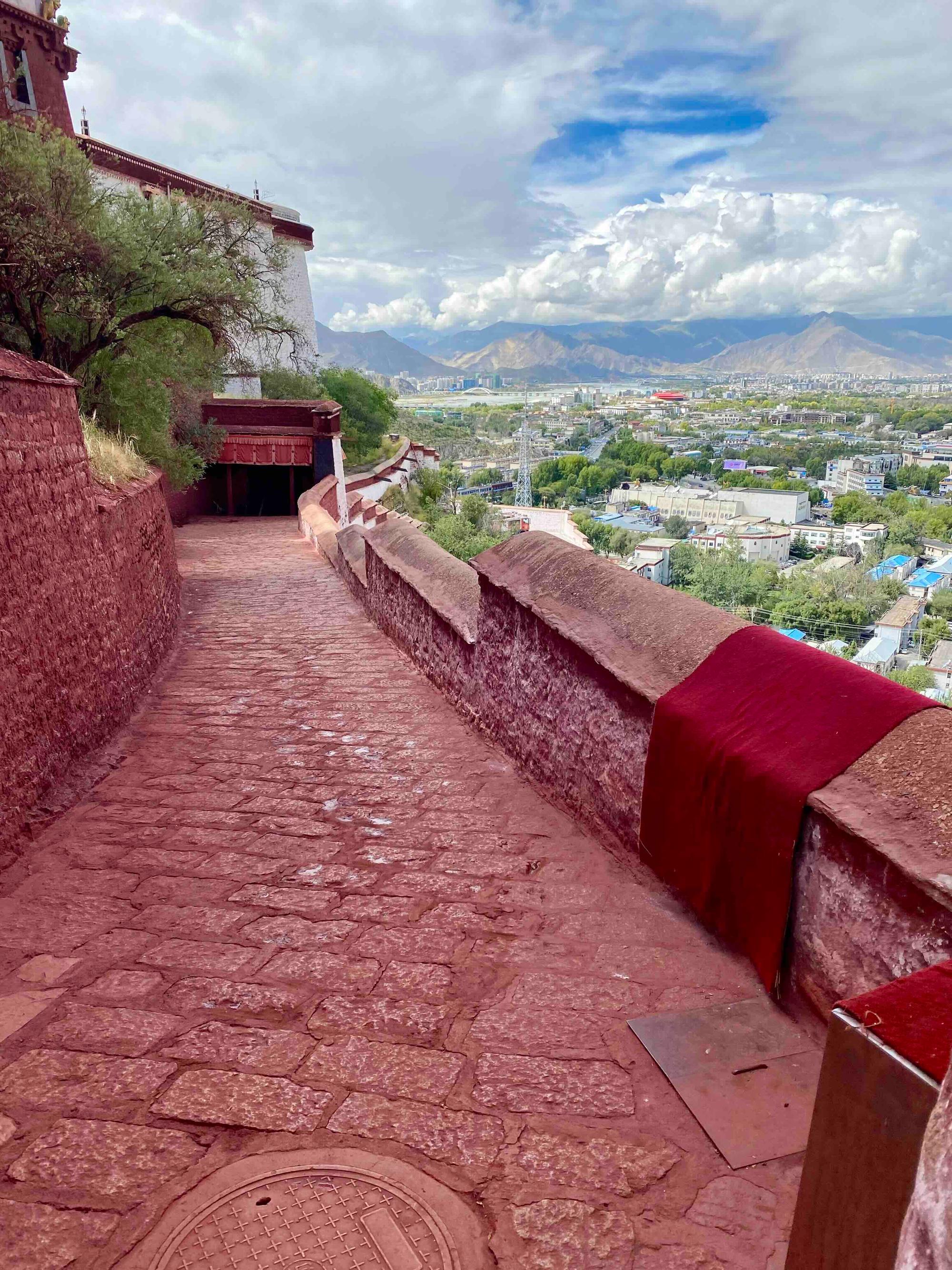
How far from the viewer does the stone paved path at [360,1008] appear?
1792 millimetres

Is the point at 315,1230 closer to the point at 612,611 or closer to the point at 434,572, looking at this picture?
the point at 612,611

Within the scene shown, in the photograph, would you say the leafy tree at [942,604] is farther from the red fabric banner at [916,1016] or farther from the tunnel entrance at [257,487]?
the tunnel entrance at [257,487]

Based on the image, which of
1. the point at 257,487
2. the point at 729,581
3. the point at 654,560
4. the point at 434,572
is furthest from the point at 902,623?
the point at 257,487

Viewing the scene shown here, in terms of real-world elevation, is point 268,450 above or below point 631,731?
below

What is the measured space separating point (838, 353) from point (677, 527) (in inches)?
4435

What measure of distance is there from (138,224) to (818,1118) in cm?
1178

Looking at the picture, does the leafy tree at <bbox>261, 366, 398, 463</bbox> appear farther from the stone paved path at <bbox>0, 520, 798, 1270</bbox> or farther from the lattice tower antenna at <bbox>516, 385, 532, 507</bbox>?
the stone paved path at <bbox>0, 520, 798, 1270</bbox>

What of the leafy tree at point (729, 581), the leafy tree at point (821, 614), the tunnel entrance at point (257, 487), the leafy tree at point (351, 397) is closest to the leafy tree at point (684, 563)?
the leafy tree at point (729, 581)

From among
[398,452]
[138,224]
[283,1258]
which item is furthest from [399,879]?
[398,452]

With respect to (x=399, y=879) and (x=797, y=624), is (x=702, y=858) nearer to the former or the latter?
(x=399, y=879)

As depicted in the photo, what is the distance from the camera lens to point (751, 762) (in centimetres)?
232

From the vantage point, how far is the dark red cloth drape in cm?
220

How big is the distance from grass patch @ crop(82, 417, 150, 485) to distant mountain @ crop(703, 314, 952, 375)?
175 feet

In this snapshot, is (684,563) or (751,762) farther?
(684,563)
